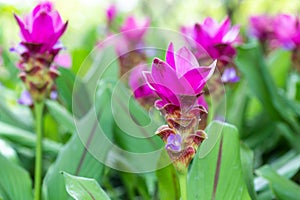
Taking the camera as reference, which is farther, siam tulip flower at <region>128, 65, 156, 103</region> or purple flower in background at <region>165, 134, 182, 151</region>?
siam tulip flower at <region>128, 65, 156, 103</region>

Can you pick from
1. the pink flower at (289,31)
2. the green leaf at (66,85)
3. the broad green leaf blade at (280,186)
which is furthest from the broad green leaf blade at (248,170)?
the pink flower at (289,31)

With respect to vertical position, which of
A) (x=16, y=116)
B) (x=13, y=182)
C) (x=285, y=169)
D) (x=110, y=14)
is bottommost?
(x=285, y=169)

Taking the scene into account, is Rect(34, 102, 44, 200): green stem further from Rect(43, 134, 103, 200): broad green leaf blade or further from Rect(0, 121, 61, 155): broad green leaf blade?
Rect(0, 121, 61, 155): broad green leaf blade

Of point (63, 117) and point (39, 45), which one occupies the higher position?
point (39, 45)

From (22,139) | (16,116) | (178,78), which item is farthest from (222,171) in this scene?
(16,116)

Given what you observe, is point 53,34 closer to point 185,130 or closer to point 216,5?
point 185,130

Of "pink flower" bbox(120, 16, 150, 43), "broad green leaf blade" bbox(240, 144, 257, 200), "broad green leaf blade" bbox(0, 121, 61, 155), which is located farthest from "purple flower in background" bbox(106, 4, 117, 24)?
"broad green leaf blade" bbox(240, 144, 257, 200)

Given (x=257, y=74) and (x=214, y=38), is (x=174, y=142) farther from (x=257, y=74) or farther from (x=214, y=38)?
(x=257, y=74)
